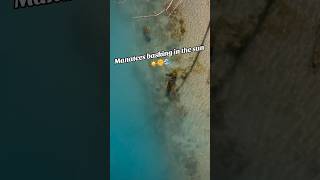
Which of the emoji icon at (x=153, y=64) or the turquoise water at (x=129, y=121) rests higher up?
the emoji icon at (x=153, y=64)

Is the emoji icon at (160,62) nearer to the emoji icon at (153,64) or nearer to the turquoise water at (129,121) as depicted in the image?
the emoji icon at (153,64)

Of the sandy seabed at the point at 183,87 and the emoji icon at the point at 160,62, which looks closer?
the sandy seabed at the point at 183,87

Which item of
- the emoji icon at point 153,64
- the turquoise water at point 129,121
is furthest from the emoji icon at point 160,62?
the turquoise water at point 129,121

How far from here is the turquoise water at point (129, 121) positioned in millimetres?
3102

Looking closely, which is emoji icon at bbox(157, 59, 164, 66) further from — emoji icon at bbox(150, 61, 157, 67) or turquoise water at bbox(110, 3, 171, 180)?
turquoise water at bbox(110, 3, 171, 180)

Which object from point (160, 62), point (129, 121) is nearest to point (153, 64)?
point (160, 62)

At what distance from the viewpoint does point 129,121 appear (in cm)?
320

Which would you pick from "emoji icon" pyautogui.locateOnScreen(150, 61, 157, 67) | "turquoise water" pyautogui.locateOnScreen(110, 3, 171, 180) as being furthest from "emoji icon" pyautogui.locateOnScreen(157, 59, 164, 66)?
"turquoise water" pyautogui.locateOnScreen(110, 3, 171, 180)
